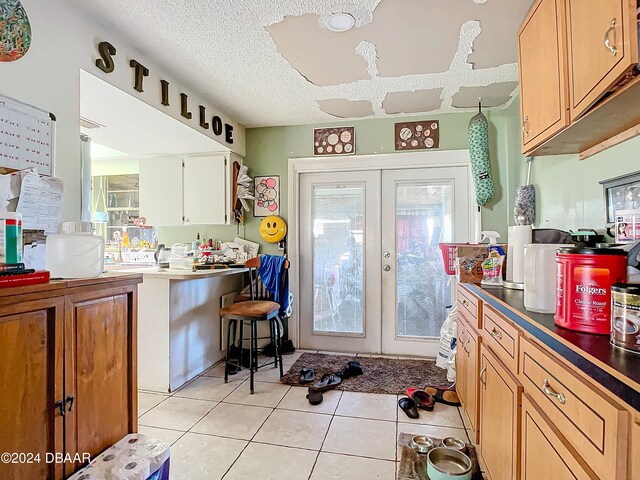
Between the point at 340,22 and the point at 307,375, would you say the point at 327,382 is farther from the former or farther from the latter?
the point at 340,22

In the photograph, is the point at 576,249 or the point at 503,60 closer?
the point at 576,249

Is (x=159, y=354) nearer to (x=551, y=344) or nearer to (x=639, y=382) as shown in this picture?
(x=551, y=344)

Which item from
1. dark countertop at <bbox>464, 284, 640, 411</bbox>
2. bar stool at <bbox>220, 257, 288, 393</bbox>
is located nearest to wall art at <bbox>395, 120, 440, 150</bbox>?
bar stool at <bbox>220, 257, 288, 393</bbox>

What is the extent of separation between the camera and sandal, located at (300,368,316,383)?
289 cm

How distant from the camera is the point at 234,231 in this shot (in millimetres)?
3783

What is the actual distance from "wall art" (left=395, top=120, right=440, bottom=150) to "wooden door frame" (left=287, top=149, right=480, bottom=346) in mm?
70

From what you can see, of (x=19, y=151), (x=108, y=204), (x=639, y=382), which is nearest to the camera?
(x=639, y=382)

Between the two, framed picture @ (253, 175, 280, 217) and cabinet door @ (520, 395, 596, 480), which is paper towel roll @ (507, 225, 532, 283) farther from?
framed picture @ (253, 175, 280, 217)

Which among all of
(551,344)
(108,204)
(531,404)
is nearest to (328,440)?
(531,404)

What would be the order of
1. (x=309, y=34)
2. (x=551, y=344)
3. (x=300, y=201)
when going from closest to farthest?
(x=551, y=344) < (x=309, y=34) < (x=300, y=201)

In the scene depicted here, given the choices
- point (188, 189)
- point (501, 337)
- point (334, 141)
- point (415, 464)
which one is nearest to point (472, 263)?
point (501, 337)

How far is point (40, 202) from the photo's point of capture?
1567 mm

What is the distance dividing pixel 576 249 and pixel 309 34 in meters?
1.79

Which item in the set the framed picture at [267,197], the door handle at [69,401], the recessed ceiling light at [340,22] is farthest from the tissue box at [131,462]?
the framed picture at [267,197]
